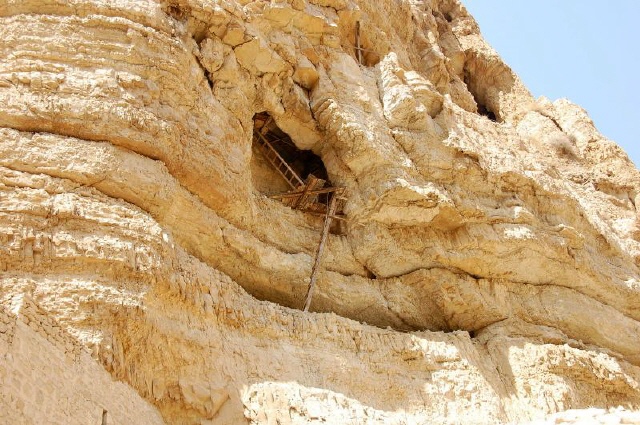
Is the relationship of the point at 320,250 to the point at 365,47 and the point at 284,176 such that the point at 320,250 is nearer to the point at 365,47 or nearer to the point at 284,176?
the point at 284,176

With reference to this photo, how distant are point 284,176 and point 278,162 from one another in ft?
1.76

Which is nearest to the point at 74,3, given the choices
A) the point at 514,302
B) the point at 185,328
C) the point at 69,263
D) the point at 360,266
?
the point at 69,263

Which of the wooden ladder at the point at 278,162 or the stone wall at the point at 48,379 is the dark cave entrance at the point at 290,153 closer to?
the wooden ladder at the point at 278,162

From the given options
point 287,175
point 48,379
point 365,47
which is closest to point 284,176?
point 287,175

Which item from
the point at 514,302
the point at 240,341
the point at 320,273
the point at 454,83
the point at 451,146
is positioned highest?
the point at 454,83

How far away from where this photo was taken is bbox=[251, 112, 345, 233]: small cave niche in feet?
43.7

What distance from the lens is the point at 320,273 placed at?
41.2ft

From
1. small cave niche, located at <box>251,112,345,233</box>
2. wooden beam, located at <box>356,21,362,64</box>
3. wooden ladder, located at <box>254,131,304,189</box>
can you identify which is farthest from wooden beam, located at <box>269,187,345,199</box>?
wooden beam, located at <box>356,21,362,64</box>

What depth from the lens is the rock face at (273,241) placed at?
328 inches

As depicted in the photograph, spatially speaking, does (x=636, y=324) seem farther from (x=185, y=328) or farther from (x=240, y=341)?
(x=185, y=328)

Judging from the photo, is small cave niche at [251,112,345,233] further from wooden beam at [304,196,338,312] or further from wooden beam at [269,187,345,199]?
wooden beam at [304,196,338,312]

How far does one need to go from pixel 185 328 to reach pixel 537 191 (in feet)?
27.9

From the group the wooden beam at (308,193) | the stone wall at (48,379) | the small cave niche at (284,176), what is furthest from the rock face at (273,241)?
the wooden beam at (308,193)

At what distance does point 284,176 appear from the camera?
13.7 meters
